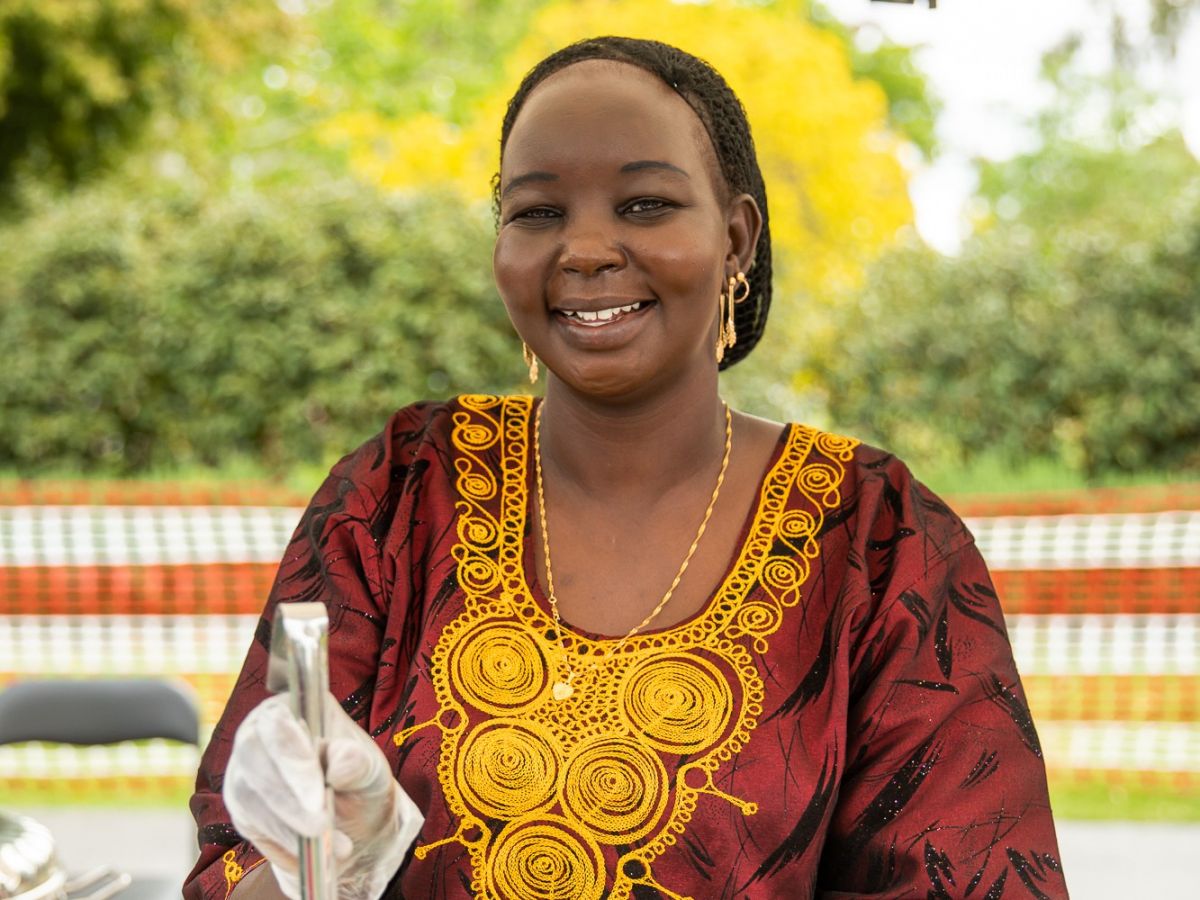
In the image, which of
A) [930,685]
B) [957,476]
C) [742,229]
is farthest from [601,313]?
[957,476]

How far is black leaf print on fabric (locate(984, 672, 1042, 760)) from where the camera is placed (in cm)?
203

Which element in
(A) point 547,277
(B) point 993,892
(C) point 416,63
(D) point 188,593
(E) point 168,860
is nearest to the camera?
(B) point 993,892

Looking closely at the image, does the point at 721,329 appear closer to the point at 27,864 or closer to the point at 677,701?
the point at 677,701

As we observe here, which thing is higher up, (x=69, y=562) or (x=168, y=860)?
(x=69, y=562)

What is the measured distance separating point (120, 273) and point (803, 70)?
23.4ft

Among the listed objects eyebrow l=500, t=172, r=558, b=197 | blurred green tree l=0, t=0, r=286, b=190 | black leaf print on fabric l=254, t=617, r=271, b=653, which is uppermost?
blurred green tree l=0, t=0, r=286, b=190

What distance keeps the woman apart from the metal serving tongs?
0.57 metres

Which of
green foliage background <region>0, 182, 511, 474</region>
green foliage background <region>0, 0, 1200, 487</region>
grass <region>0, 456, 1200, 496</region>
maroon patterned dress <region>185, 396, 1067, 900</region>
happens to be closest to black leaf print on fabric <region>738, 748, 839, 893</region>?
maroon patterned dress <region>185, 396, 1067, 900</region>

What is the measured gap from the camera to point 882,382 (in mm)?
9453

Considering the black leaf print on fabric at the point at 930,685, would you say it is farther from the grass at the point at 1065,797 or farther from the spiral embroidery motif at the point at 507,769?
the grass at the point at 1065,797

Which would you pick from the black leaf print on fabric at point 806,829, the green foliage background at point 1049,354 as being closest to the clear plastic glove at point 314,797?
the black leaf print on fabric at point 806,829

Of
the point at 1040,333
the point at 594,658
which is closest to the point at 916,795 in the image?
the point at 594,658

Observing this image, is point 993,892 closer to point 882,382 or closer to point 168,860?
point 168,860

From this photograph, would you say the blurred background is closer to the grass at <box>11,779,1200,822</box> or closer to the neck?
the grass at <box>11,779,1200,822</box>
